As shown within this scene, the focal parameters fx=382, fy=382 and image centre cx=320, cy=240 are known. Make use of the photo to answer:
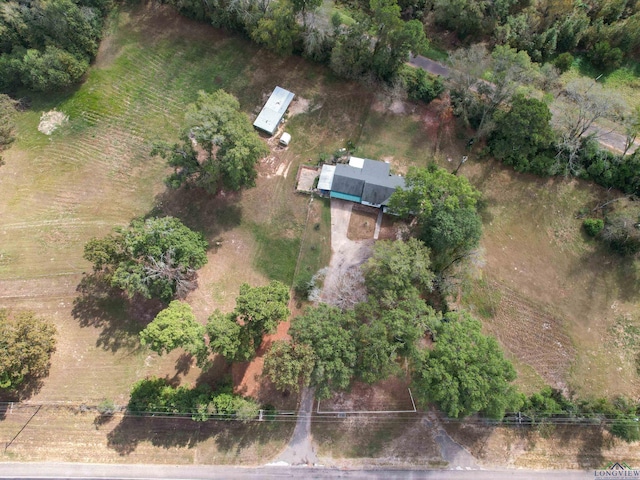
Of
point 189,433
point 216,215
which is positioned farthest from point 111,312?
point 216,215

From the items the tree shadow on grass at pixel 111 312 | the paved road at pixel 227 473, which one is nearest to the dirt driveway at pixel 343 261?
the paved road at pixel 227 473

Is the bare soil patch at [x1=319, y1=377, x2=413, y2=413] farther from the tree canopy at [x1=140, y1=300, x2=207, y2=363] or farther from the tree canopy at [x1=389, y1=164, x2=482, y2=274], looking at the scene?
the tree canopy at [x1=140, y1=300, x2=207, y2=363]

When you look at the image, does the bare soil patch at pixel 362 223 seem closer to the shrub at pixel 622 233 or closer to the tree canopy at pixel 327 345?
the tree canopy at pixel 327 345

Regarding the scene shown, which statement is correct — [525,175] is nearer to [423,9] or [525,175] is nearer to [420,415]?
[423,9]

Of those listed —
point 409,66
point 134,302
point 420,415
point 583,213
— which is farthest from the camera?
point 409,66

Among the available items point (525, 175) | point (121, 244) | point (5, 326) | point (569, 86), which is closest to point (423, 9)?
point (569, 86)

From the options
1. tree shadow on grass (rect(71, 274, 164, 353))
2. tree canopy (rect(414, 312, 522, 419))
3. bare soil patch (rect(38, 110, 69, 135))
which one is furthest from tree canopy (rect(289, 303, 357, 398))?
bare soil patch (rect(38, 110, 69, 135))

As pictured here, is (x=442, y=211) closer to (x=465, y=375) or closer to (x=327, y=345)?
(x=465, y=375)
